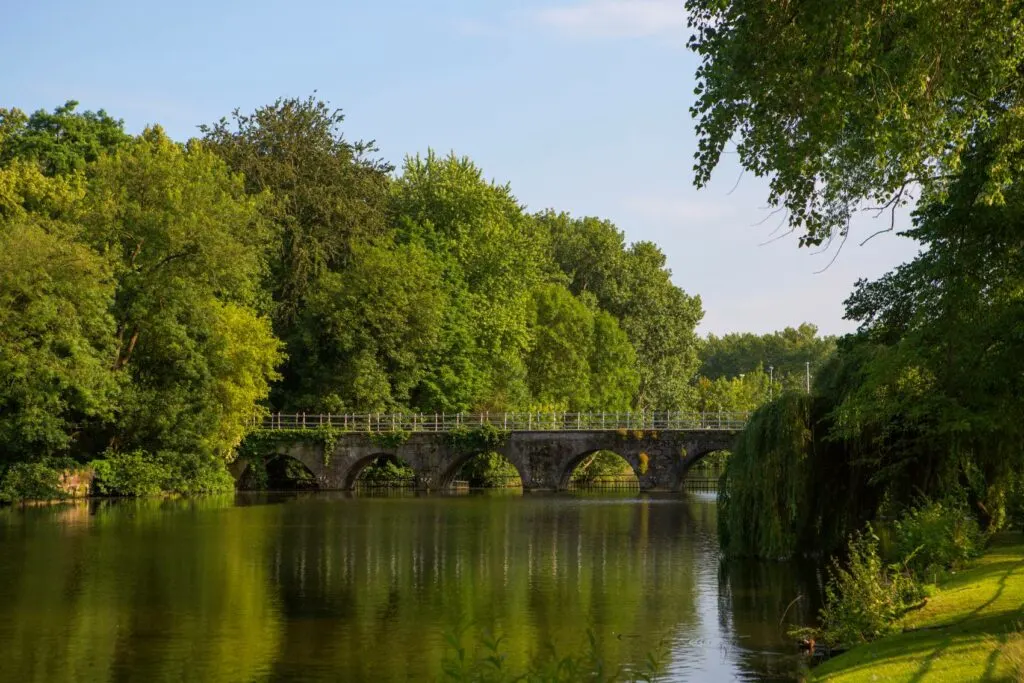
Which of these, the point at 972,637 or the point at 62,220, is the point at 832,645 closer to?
the point at 972,637

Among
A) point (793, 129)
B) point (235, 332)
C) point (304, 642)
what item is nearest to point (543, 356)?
point (235, 332)

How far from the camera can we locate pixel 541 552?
1249 inches

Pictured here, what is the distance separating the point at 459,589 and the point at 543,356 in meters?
51.7

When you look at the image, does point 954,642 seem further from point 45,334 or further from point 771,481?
point 45,334

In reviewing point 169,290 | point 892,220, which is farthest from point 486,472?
point 892,220

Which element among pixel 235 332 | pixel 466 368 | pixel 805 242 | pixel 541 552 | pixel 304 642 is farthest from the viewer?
pixel 466 368

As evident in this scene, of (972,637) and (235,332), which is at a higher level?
(235,332)

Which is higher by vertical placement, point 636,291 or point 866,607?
point 636,291

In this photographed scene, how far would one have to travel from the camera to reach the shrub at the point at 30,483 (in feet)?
149

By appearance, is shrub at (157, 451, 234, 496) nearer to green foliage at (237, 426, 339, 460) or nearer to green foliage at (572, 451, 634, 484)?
green foliage at (237, 426, 339, 460)

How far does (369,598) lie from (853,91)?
1425 centimetres

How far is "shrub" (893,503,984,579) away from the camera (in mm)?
20750

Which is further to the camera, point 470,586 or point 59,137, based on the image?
point 59,137

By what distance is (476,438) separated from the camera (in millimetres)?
60781
